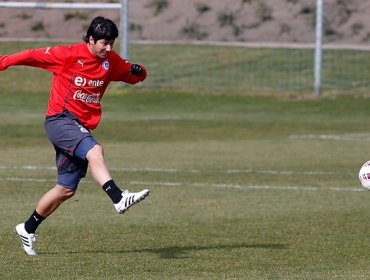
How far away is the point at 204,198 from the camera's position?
13500 mm

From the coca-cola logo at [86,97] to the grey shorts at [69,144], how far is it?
0.15 metres

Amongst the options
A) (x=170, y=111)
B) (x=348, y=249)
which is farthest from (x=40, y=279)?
(x=170, y=111)

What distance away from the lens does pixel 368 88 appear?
28234mm

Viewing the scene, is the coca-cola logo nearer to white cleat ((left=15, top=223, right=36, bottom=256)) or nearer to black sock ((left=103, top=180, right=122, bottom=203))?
black sock ((left=103, top=180, right=122, bottom=203))

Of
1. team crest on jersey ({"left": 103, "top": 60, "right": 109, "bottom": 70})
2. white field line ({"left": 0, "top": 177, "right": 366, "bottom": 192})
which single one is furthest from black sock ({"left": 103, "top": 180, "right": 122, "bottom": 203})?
white field line ({"left": 0, "top": 177, "right": 366, "bottom": 192})

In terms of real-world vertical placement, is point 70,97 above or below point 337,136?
above

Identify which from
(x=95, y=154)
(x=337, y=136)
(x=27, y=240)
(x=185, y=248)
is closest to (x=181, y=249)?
(x=185, y=248)

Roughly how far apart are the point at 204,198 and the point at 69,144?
3.90 meters

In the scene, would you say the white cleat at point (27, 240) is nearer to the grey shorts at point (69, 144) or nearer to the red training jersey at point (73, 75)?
the grey shorts at point (69, 144)

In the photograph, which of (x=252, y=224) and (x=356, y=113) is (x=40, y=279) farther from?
(x=356, y=113)

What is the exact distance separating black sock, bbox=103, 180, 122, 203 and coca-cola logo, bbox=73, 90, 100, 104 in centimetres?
91

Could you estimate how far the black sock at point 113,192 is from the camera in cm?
940

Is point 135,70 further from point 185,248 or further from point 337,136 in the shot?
point 337,136

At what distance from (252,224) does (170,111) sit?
14.3m
